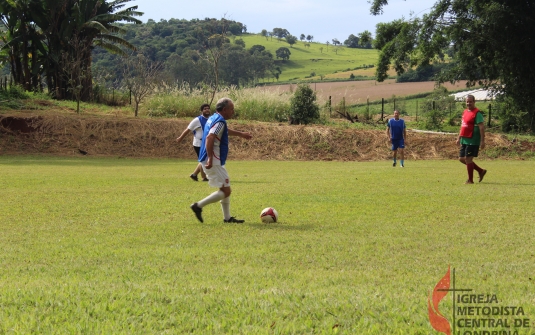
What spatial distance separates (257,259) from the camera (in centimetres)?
722

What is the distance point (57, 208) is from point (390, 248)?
275 inches

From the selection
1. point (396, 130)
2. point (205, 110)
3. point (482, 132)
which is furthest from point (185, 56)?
point (482, 132)

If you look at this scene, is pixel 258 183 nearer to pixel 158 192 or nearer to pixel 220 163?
pixel 158 192

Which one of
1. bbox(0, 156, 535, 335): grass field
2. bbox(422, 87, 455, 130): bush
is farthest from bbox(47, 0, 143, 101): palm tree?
bbox(0, 156, 535, 335): grass field

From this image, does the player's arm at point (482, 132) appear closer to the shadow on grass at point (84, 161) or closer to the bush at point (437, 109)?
the shadow on grass at point (84, 161)

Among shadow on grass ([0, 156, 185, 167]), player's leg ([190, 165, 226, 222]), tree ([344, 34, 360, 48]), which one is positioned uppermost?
tree ([344, 34, 360, 48])

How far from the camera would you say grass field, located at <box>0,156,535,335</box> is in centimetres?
484

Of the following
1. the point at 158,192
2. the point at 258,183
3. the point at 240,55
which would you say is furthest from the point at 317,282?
the point at 240,55

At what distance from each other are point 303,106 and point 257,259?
31739 mm

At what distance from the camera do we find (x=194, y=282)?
605 cm

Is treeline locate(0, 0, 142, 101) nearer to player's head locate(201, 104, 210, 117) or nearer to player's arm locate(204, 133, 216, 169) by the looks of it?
player's head locate(201, 104, 210, 117)

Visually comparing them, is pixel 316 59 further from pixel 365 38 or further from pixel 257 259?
pixel 257 259

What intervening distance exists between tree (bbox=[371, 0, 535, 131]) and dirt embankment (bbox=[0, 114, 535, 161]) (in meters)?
5.76

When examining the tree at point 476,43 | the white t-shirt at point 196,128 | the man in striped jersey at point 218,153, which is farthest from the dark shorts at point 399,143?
the man in striped jersey at point 218,153
